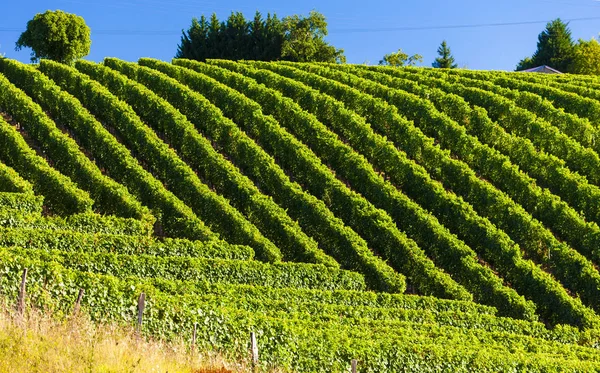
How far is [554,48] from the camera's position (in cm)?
10944

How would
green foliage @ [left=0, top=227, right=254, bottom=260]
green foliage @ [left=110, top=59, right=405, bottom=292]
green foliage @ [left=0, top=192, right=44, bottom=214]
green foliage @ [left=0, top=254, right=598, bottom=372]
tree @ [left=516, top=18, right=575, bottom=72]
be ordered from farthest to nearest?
tree @ [left=516, top=18, right=575, bottom=72], green foliage @ [left=110, top=59, right=405, bottom=292], green foliage @ [left=0, top=192, right=44, bottom=214], green foliage @ [left=0, top=227, right=254, bottom=260], green foliage @ [left=0, top=254, right=598, bottom=372]

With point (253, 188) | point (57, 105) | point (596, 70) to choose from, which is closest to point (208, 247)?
point (253, 188)

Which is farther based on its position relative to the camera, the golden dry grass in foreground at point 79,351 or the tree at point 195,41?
the tree at point 195,41

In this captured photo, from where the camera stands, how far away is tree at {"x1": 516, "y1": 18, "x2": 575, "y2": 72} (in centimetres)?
10444

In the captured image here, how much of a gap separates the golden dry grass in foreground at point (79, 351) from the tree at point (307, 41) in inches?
2404

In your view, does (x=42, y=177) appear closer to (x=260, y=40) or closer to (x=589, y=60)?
(x=260, y=40)

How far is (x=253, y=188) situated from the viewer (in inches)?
1521

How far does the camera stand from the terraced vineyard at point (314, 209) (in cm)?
2292

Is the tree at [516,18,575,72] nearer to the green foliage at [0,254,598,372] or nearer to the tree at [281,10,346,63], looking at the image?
the tree at [281,10,346,63]

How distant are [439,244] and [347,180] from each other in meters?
7.32

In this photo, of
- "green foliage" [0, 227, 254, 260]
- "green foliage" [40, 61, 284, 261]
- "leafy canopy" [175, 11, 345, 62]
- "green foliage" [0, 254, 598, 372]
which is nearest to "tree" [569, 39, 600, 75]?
"leafy canopy" [175, 11, 345, 62]

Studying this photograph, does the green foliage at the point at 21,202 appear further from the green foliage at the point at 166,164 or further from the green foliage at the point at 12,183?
the green foliage at the point at 166,164

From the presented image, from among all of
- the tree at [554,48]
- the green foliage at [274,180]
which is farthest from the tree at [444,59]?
the green foliage at [274,180]

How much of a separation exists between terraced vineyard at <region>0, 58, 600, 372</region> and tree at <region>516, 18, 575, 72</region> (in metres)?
53.3
